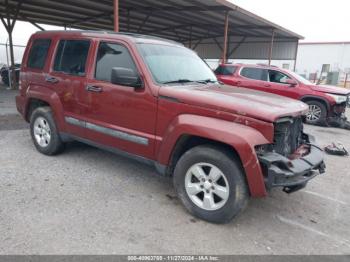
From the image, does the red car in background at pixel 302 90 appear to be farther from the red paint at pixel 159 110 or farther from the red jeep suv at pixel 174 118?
the red paint at pixel 159 110

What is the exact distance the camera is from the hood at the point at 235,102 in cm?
309

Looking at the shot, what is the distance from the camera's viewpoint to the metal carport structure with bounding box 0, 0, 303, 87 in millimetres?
12477

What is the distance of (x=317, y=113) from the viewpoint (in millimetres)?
9891

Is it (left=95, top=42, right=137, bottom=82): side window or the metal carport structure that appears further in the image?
the metal carport structure

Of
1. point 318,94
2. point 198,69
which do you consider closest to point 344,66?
point 318,94

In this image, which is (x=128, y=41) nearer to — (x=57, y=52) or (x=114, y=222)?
(x=57, y=52)

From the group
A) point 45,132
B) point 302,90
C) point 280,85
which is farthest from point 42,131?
point 302,90

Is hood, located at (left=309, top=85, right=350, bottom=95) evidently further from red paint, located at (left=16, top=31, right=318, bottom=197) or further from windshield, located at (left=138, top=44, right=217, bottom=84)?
red paint, located at (left=16, top=31, right=318, bottom=197)

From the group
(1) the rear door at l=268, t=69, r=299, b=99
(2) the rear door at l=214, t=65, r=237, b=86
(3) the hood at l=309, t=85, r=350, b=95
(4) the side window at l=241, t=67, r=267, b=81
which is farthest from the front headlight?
(2) the rear door at l=214, t=65, r=237, b=86

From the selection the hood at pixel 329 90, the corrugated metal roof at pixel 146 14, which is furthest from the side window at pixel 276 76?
the corrugated metal roof at pixel 146 14

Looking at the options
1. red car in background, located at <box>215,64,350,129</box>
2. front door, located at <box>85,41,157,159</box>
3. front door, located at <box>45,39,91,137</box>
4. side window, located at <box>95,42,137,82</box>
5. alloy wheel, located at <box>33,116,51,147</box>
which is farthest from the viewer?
red car in background, located at <box>215,64,350,129</box>

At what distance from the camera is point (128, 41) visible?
157 inches

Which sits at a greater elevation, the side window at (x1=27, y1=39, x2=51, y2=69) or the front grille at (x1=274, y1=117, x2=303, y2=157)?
the side window at (x1=27, y1=39, x2=51, y2=69)

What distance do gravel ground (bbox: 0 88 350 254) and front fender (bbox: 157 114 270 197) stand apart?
2.05 ft
